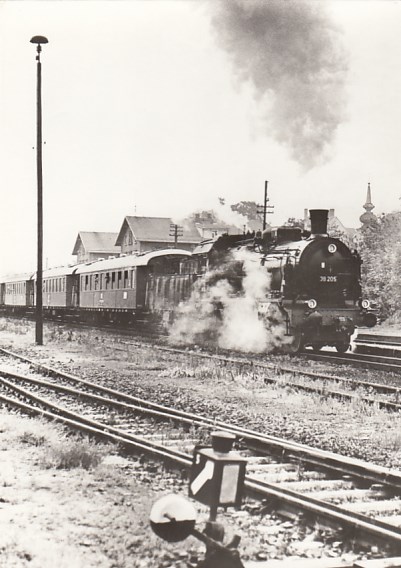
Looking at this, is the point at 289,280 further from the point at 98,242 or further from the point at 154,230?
the point at 98,242

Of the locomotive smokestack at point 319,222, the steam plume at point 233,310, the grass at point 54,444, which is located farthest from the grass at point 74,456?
the locomotive smokestack at point 319,222

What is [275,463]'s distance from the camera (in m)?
5.59

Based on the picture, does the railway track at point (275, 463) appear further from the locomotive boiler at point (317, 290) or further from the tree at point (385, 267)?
the tree at point (385, 267)

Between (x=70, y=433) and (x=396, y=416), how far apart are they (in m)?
3.60

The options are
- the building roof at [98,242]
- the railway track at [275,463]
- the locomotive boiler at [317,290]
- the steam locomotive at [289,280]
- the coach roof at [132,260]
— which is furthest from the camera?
the building roof at [98,242]

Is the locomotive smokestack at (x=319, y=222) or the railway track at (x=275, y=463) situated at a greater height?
the locomotive smokestack at (x=319, y=222)

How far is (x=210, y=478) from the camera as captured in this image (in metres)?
2.83

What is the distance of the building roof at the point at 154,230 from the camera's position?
57875 mm

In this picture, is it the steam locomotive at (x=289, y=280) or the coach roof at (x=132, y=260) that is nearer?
the steam locomotive at (x=289, y=280)

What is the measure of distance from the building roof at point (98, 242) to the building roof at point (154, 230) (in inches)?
325

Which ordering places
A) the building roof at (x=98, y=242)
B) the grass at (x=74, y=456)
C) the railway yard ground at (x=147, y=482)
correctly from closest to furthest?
the railway yard ground at (x=147, y=482), the grass at (x=74, y=456), the building roof at (x=98, y=242)

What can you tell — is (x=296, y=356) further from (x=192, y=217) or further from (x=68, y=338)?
(x=192, y=217)

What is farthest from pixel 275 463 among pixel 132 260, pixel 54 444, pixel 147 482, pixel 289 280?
pixel 132 260

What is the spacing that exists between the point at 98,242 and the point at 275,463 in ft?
220
